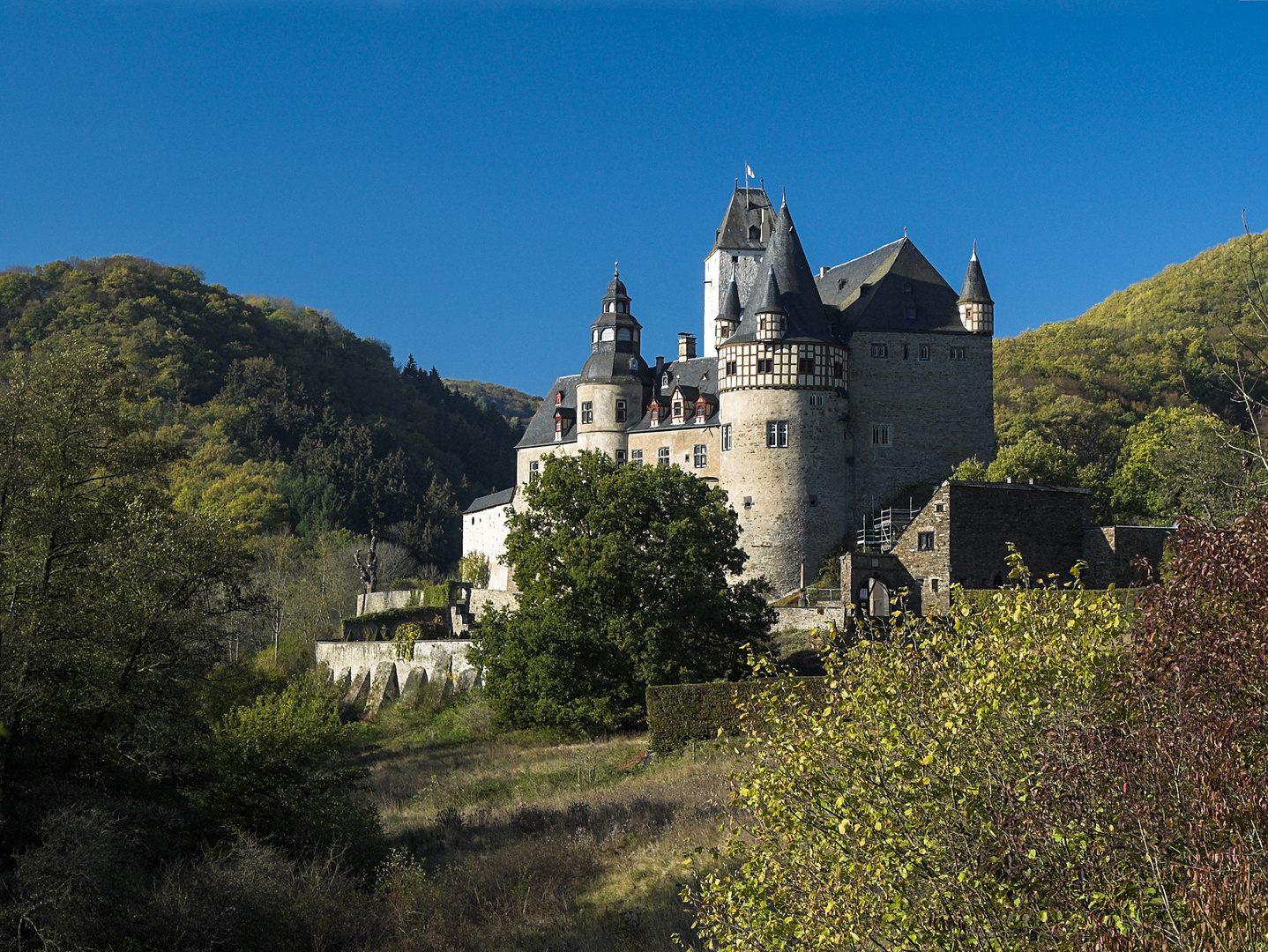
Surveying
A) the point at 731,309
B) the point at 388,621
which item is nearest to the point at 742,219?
the point at 731,309

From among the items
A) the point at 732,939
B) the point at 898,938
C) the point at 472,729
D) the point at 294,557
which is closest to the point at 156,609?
the point at 732,939

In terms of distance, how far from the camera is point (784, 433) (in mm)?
45656

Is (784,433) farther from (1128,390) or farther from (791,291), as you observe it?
(1128,390)

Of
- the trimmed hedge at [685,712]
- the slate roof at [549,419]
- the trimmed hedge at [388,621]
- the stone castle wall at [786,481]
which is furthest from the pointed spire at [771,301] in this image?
the trimmed hedge at [685,712]

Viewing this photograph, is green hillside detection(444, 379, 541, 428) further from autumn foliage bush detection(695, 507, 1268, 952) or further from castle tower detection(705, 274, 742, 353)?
autumn foliage bush detection(695, 507, 1268, 952)

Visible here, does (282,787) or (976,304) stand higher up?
(976,304)

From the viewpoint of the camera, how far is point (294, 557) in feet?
217

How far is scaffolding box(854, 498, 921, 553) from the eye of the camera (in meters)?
43.3

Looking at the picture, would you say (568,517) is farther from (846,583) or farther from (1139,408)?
(1139,408)

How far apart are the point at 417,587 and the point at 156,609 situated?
40.8 m

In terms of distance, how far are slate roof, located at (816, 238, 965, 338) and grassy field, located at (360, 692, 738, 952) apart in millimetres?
24275

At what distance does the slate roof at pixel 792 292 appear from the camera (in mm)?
46562

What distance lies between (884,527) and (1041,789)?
37.2 metres

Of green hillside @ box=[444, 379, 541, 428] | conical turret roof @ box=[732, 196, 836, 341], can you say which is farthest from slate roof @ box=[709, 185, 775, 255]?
green hillside @ box=[444, 379, 541, 428]
